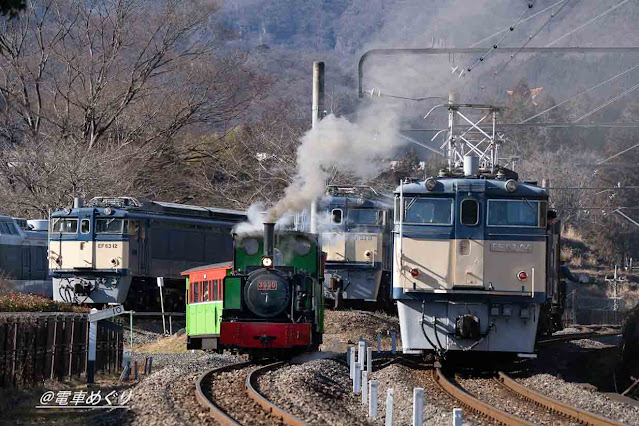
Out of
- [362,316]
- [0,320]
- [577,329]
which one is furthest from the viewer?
[577,329]

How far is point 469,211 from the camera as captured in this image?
18.3 meters

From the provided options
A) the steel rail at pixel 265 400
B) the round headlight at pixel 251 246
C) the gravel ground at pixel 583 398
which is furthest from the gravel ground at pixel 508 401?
the round headlight at pixel 251 246

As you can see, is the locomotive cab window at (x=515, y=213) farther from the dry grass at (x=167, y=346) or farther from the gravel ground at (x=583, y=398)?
the dry grass at (x=167, y=346)

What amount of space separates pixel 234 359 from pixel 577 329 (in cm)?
1831

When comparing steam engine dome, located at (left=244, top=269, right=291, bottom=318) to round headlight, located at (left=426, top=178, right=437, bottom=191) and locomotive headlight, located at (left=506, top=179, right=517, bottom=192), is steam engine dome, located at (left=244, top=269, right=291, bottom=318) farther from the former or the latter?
locomotive headlight, located at (left=506, top=179, right=517, bottom=192)

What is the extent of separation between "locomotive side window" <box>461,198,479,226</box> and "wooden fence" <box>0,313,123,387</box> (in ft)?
22.2

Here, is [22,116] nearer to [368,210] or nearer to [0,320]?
[368,210]

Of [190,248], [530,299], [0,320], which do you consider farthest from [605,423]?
[190,248]

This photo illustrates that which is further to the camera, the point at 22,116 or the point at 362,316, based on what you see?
the point at 22,116

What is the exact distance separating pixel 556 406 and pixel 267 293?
6.63 m

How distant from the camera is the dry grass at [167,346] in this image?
25.6 m

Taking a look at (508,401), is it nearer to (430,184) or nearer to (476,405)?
(476,405)

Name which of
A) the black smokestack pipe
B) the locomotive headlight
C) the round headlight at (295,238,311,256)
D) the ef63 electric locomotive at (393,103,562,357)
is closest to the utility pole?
the round headlight at (295,238,311,256)

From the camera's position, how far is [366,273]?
108ft
